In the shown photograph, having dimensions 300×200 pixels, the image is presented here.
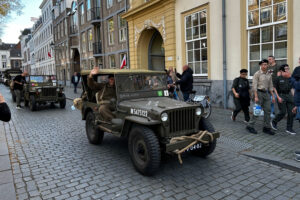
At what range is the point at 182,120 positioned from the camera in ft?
13.8

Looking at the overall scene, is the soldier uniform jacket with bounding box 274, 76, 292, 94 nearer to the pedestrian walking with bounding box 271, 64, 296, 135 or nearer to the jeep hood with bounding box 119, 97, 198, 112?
the pedestrian walking with bounding box 271, 64, 296, 135

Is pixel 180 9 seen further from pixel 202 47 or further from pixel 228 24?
pixel 228 24

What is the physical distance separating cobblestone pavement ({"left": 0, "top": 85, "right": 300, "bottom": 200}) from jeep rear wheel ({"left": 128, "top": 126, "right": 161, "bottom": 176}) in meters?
0.18

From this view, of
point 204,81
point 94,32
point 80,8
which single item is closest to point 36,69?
point 80,8

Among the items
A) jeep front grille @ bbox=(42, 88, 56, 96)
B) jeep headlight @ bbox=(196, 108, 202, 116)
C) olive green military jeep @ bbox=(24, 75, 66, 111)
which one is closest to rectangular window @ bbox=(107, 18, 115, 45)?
olive green military jeep @ bbox=(24, 75, 66, 111)

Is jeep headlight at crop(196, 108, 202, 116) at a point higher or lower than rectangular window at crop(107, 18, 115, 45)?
lower

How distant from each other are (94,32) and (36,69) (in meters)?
40.3

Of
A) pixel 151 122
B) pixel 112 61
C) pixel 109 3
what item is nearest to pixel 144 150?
pixel 151 122

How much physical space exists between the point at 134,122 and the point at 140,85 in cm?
109

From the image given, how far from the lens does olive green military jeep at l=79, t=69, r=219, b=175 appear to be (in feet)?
12.8

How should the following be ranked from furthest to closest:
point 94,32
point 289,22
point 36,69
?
point 36,69
point 94,32
point 289,22

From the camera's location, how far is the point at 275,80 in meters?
6.43

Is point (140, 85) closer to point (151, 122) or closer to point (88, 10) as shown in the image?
point (151, 122)

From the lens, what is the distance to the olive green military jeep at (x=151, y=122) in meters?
3.91
